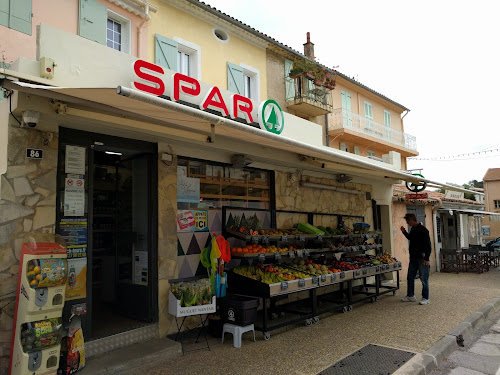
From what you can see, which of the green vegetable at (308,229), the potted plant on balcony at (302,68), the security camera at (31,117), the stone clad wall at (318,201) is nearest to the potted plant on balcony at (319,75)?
the potted plant on balcony at (302,68)

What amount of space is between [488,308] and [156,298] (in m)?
7.06

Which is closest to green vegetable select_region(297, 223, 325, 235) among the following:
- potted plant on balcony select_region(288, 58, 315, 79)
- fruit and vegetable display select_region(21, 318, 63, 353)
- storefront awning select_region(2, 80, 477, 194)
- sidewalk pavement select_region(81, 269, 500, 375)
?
sidewalk pavement select_region(81, 269, 500, 375)

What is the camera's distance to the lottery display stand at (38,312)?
3957 millimetres

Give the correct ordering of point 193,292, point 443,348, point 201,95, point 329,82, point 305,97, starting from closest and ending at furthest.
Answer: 1. point 443,348
2. point 193,292
3. point 201,95
4. point 305,97
5. point 329,82

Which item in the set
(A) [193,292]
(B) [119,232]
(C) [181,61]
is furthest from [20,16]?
(A) [193,292]

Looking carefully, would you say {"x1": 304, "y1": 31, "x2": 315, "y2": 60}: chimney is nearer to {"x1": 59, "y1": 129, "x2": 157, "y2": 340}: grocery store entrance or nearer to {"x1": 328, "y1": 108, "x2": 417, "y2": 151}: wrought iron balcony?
{"x1": 328, "y1": 108, "x2": 417, "y2": 151}: wrought iron balcony

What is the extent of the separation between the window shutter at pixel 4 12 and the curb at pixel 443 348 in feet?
30.6

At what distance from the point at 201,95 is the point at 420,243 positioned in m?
6.18

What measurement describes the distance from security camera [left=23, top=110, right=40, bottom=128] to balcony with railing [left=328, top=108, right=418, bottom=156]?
589 inches

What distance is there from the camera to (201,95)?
230 inches

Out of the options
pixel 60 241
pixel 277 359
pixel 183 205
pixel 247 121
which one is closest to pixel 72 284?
pixel 60 241

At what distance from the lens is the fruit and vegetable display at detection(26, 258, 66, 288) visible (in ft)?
13.2

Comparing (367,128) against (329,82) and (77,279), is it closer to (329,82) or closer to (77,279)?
(329,82)

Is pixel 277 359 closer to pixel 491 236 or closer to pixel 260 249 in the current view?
pixel 260 249
